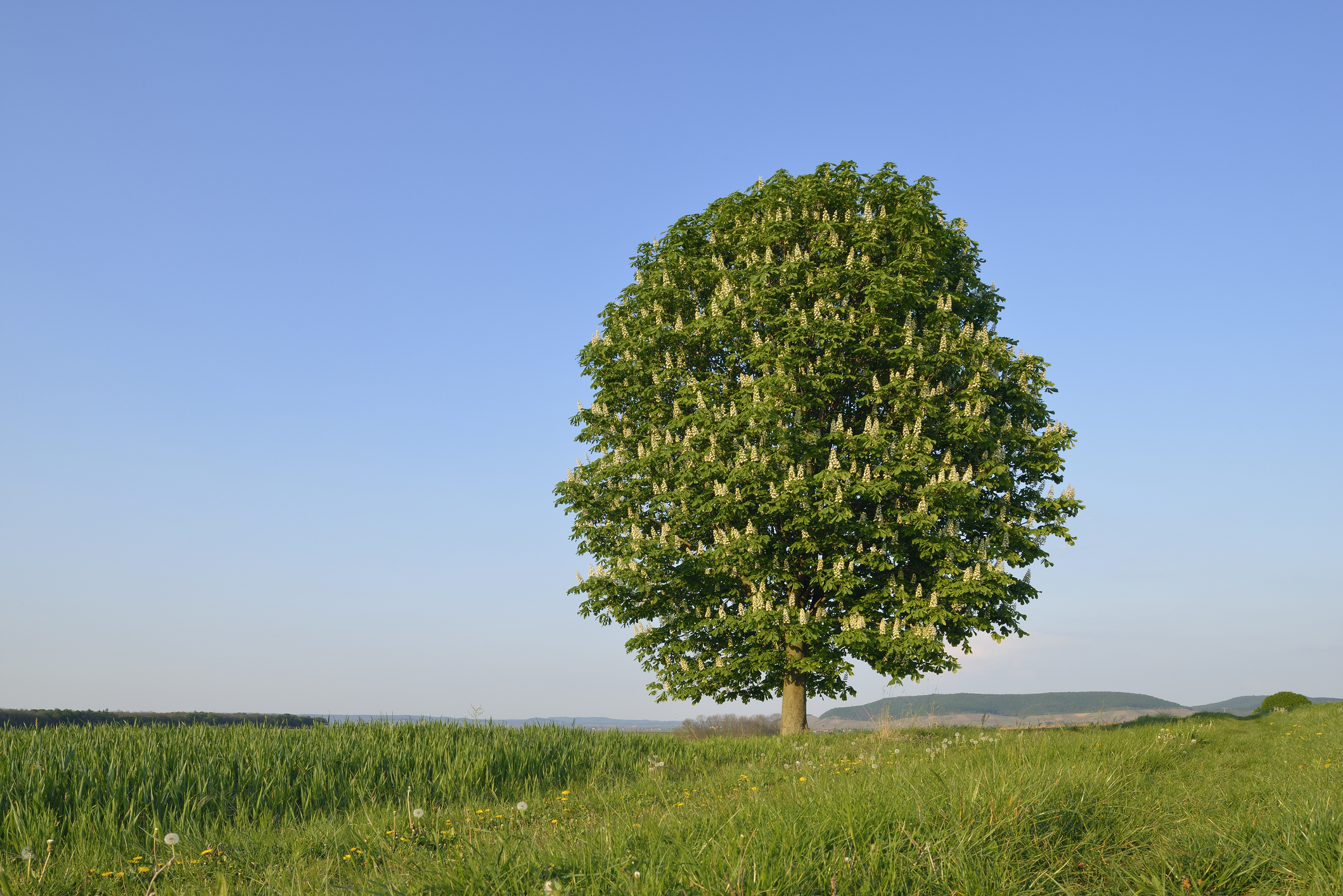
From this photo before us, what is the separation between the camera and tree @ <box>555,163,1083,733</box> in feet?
60.2

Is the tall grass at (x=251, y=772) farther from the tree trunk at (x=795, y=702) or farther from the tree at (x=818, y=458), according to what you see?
the tree trunk at (x=795, y=702)

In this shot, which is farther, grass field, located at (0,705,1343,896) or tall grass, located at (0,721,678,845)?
tall grass, located at (0,721,678,845)

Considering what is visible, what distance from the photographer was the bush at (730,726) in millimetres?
25875

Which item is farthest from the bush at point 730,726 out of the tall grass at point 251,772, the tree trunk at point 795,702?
the tall grass at point 251,772

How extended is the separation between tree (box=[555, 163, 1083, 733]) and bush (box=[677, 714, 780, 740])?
224 inches

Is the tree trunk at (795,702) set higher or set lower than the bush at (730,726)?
higher

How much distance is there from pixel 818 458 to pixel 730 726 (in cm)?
1231

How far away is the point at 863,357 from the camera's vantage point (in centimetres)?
2058

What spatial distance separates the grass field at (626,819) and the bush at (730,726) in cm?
1372

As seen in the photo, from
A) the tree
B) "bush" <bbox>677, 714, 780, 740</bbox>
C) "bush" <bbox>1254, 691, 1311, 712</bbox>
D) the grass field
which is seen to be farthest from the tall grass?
"bush" <bbox>1254, 691, 1311, 712</bbox>

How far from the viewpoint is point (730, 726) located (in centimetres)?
2745

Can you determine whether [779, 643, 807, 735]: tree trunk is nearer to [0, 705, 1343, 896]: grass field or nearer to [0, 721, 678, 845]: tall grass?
[0, 705, 1343, 896]: grass field

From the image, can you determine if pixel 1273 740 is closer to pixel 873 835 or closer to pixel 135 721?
pixel 873 835

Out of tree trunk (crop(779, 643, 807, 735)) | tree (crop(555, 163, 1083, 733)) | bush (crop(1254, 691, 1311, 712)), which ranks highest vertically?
tree (crop(555, 163, 1083, 733))
